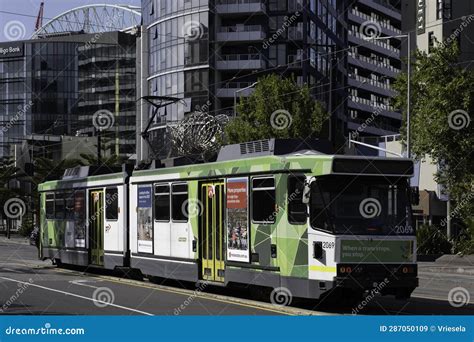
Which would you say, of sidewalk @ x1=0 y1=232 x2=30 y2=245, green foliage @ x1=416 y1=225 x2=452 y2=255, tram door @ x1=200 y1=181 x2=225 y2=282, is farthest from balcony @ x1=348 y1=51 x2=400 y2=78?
tram door @ x1=200 y1=181 x2=225 y2=282

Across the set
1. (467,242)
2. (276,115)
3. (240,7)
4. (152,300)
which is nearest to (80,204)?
(152,300)

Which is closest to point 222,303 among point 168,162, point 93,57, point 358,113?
point 168,162

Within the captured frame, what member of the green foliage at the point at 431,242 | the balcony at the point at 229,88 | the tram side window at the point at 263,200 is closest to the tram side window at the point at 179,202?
the tram side window at the point at 263,200

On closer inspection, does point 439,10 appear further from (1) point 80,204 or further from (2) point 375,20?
(2) point 375,20

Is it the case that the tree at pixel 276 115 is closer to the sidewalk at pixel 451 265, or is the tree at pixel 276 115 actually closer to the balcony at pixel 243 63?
the sidewalk at pixel 451 265

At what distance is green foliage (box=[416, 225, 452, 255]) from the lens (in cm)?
3916

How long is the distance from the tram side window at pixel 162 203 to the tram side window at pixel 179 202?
35 cm

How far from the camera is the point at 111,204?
2466 cm

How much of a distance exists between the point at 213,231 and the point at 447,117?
54.5 feet

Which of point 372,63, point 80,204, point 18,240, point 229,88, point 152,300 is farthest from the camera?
point 372,63

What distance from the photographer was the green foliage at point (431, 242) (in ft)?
128

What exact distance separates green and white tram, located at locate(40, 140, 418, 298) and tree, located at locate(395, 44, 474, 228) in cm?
1452

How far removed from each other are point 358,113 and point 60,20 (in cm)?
5891

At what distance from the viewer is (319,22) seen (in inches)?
3250
